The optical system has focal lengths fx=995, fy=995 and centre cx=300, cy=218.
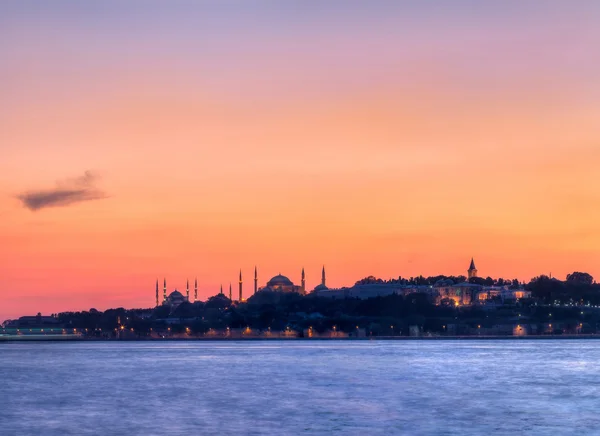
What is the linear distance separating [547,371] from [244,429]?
49903mm

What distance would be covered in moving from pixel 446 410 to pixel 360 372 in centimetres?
3562

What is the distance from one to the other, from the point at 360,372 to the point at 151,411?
37.7m

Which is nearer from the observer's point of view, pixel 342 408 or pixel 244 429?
pixel 244 429

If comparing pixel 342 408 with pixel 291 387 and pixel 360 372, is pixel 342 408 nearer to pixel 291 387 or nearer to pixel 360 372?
pixel 291 387

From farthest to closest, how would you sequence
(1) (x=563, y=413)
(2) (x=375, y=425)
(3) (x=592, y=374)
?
(3) (x=592, y=374) < (1) (x=563, y=413) < (2) (x=375, y=425)

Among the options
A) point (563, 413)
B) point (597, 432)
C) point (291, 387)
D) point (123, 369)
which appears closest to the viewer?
point (597, 432)

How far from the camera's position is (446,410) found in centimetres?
5075

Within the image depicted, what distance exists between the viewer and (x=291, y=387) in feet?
220

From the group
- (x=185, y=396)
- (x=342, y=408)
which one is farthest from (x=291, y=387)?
(x=342, y=408)

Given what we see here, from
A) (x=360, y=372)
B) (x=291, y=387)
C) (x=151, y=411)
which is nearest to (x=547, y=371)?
(x=360, y=372)

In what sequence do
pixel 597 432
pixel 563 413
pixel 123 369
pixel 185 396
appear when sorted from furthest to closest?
pixel 123 369 < pixel 185 396 < pixel 563 413 < pixel 597 432

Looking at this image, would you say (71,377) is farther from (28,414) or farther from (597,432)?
(597,432)

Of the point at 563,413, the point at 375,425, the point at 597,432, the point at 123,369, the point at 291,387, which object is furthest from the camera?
the point at 123,369

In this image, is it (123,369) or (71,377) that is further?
(123,369)
